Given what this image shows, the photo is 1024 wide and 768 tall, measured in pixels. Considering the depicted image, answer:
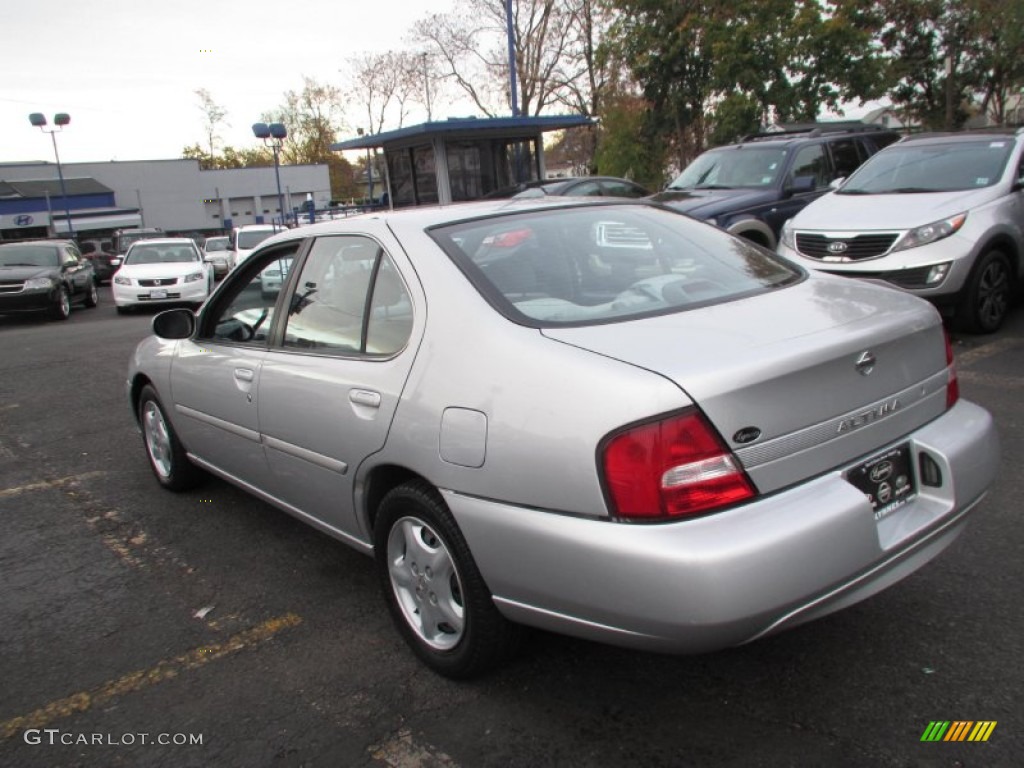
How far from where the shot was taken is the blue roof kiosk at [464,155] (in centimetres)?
1828

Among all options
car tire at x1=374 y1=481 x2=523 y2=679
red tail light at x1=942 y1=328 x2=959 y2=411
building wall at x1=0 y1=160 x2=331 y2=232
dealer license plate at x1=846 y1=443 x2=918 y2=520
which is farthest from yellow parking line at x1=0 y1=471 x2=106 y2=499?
building wall at x1=0 y1=160 x2=331 y2=232

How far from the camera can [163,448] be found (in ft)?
16.1

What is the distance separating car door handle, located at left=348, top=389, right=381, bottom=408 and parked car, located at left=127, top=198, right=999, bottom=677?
0.01m

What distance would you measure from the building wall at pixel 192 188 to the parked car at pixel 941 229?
5094 centimetres

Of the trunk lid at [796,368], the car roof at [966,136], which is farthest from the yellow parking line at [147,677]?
the car roof at [966,136]

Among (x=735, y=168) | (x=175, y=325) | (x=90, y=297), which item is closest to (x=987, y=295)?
(x=735, y=168)

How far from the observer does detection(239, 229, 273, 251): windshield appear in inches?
875

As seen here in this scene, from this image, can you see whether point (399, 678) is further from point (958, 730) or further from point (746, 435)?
point (958, 730)

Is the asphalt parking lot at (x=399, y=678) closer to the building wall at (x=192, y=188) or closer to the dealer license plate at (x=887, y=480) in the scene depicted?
the dealer license plate at (x=887, y=480)

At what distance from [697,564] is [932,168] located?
7.37 metres

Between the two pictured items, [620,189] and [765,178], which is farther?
[620,189]

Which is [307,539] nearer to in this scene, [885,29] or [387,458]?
[387,458]

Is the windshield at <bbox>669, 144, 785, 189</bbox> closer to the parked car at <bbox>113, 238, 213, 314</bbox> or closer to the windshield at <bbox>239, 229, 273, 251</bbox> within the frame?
the parked car at <bbox>113, 238, 213, 314</bbox>

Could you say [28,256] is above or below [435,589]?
above
